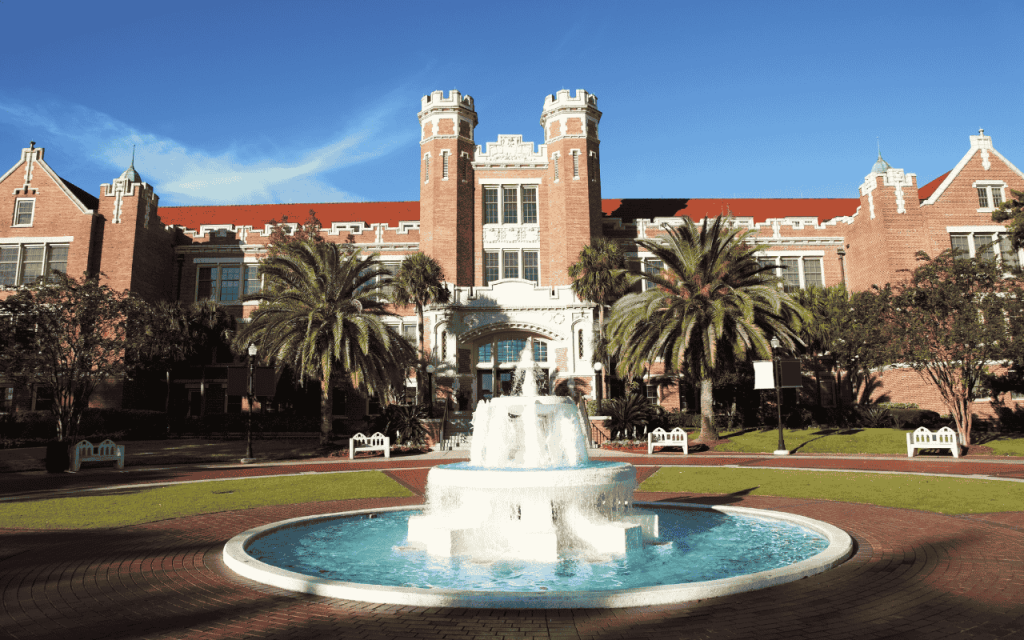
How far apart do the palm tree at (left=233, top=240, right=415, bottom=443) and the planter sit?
7862 millimetres

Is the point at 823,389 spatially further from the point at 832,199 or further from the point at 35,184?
the point at 35,184

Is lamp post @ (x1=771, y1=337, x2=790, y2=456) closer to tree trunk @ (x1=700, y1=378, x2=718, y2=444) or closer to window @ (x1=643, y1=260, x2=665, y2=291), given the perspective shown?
tree trunk @ (x1=700, y1=378, x2=718, y2=444)

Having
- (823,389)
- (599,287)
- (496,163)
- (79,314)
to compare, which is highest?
(496,163)

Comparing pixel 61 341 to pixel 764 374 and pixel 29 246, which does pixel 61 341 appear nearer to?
pixel 29 246

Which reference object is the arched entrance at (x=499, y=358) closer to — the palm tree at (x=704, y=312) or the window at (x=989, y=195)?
the palm tree at (x=704, y=312)

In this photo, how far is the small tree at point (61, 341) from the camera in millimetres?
24125

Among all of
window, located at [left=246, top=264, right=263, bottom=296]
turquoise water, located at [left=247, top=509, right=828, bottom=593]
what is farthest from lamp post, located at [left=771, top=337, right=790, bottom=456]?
window, located at [left=246, top=264, right=263, bottom=296]

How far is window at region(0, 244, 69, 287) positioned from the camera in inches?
1494

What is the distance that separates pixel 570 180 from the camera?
39219 millimetres

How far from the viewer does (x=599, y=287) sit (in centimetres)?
3281

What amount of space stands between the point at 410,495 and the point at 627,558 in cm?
733

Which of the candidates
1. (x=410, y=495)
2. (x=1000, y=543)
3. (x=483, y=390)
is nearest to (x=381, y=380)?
(x=483, y=390)

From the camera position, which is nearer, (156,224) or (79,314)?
(79,314)

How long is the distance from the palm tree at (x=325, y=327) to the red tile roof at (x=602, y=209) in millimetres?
18392
